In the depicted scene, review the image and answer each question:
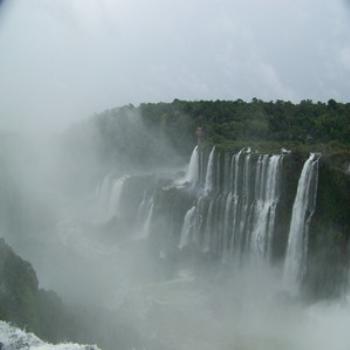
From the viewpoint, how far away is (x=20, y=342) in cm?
1220

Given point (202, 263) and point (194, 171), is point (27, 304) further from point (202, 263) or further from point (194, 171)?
point (194, 171)

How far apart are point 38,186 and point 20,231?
22.4 feet

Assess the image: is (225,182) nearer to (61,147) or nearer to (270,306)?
(270,306)

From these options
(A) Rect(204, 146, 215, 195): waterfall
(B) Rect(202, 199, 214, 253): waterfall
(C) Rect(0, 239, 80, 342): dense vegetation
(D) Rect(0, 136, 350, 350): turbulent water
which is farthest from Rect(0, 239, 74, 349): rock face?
(A) Rect(204, 146, 215, 195): waterfall

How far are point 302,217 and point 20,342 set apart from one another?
35.9 feet

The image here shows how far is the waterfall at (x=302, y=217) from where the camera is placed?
1916 cm

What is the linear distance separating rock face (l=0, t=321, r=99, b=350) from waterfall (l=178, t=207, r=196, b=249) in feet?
39.4

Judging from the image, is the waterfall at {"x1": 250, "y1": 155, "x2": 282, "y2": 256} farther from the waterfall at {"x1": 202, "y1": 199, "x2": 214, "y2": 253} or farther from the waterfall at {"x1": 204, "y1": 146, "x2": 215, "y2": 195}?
the waterfall at {"x1": 204, "y1": 146, "x2": 215, "y2": 195}

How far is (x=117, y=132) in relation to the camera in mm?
40156

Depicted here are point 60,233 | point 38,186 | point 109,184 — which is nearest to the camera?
point 60,233

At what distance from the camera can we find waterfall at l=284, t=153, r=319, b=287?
1916 cm

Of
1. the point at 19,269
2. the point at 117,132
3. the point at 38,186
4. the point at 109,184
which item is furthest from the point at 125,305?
the point at 117,132

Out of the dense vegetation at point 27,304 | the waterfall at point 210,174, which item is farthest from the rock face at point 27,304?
the waterfall at point 210,174

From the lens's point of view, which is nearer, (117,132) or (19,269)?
(19,269)
